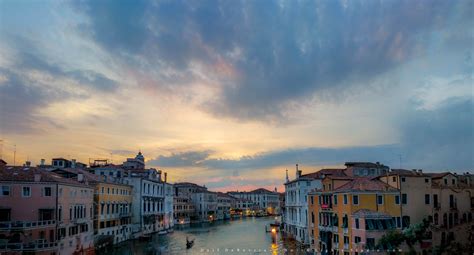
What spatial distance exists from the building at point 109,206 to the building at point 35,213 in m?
8.57

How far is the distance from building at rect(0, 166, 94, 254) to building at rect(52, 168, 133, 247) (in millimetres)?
8571

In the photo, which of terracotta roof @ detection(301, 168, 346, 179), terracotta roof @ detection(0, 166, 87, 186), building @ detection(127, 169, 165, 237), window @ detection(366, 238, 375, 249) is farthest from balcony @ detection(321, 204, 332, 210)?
building @ detection(127, 169, 165, 237)

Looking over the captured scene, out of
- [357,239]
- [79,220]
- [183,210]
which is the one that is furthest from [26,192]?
[183,210]

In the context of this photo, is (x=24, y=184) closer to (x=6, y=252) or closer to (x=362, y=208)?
(x=6, y=252)

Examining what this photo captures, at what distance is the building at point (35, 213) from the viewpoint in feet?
115

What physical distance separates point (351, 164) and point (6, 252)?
36.1 m

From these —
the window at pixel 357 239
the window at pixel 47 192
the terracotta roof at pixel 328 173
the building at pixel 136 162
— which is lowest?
the window at pixel 357 239

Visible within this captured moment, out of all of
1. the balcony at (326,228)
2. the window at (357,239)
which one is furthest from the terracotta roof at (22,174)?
the window at (357,239)

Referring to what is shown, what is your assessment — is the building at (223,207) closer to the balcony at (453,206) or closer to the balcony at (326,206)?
the balcony at (326,206)

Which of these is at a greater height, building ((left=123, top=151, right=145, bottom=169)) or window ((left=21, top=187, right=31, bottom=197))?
building ((left=123, top=151, right=145, bottom=169))

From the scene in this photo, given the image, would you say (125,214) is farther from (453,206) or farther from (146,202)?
(453,206)

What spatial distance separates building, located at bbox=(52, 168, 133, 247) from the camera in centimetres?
5188

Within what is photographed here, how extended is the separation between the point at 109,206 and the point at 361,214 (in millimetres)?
33519

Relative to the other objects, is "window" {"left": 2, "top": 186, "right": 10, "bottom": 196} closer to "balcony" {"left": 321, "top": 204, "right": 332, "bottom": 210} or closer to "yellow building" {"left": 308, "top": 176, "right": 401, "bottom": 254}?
"yellow building" {"left": 308, "top": 176, "right": 401, "bottom": 254}
